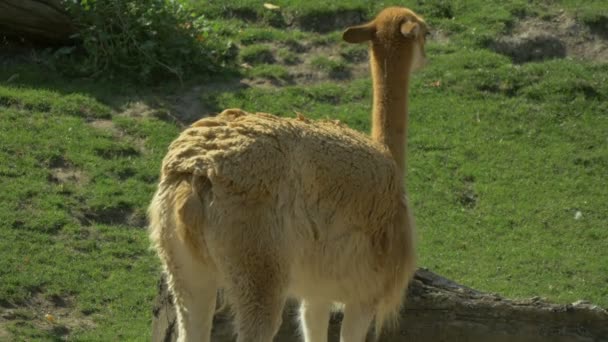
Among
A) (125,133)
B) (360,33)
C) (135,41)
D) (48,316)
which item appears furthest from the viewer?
(135,41)

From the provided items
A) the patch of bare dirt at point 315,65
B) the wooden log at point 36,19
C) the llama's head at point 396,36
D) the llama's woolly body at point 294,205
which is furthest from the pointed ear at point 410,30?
the wooden log at point 36,19

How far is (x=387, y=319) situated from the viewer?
709 centimetres

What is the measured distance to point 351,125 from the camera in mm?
12289

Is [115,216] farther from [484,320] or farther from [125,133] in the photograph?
[484,320]

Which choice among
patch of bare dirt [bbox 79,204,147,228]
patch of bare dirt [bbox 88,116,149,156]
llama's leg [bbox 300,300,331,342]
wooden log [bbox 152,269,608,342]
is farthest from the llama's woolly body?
patch of bare dirt [bbox 88,116,149,156]

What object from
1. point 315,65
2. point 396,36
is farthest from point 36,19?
point 396,36

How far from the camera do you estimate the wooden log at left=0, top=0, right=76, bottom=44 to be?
12789 mm

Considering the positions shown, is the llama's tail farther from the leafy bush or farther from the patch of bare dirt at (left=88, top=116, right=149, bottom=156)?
the leafy bush

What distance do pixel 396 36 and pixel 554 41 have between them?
22.4 ft

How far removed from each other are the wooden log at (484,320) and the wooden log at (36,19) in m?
6.34

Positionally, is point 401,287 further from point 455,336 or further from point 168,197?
point 168,197

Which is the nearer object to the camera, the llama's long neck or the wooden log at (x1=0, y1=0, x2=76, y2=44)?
the llama's long neck

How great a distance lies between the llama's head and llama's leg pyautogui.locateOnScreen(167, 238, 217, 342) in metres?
2.07

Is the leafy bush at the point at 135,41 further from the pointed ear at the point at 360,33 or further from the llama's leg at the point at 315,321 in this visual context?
A: the llama's leg at the point at 315,321
